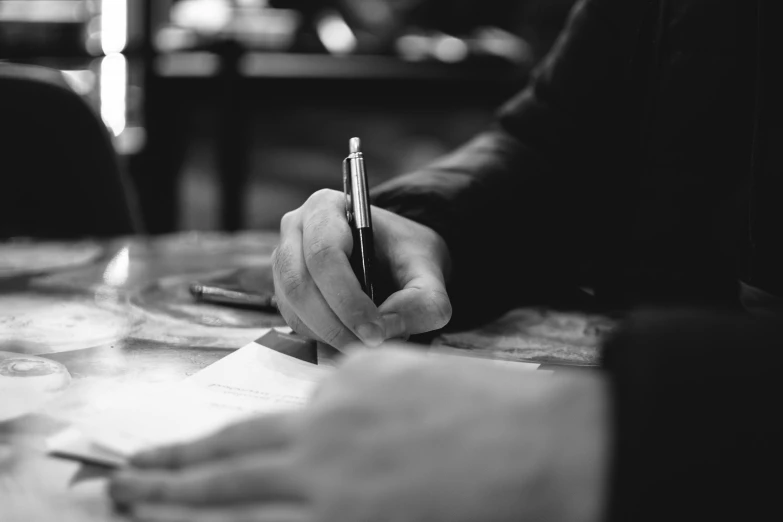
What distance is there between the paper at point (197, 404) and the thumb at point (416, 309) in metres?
0.07

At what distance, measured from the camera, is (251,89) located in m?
2.84

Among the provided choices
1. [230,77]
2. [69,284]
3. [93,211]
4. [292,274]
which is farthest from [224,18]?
[292,274]

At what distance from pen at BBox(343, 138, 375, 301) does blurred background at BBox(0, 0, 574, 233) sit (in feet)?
7.12

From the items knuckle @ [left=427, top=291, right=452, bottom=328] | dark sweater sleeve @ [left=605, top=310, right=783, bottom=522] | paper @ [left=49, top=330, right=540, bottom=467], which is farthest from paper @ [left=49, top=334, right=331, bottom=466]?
dark sweater sleeve @ [left=605, top=310, right=783, bottom=522]

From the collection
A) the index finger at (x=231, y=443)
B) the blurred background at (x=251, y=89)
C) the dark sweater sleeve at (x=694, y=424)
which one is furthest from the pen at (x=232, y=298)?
the blurred background at (x=251, y=89)

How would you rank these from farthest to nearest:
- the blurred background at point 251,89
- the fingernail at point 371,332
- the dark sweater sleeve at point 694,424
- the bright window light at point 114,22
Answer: the bright window light at point 114,22, the blurred background at point 251,89, the fingernail at point 371,332, the dark sweater sleeve at point 694,424

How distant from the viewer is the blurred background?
2.78m

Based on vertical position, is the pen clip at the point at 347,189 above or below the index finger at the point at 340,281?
above

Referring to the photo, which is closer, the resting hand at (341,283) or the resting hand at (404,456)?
the resting hand at (404,456)

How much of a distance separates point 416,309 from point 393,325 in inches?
1.1

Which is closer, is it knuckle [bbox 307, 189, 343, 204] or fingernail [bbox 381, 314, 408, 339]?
fingernail [bbox 381, 314, 408, 339]

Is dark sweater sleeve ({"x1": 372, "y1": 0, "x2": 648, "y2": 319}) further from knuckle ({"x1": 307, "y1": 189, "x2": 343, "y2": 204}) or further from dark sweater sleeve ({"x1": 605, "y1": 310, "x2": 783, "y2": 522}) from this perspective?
dark sweater sleeve ({"x1": 605, "y1": 310, "x2": 783, "y2": 522})

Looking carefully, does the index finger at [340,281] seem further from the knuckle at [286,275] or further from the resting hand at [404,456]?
the resting hand at [404,456]

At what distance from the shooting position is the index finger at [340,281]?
604 millimetres
